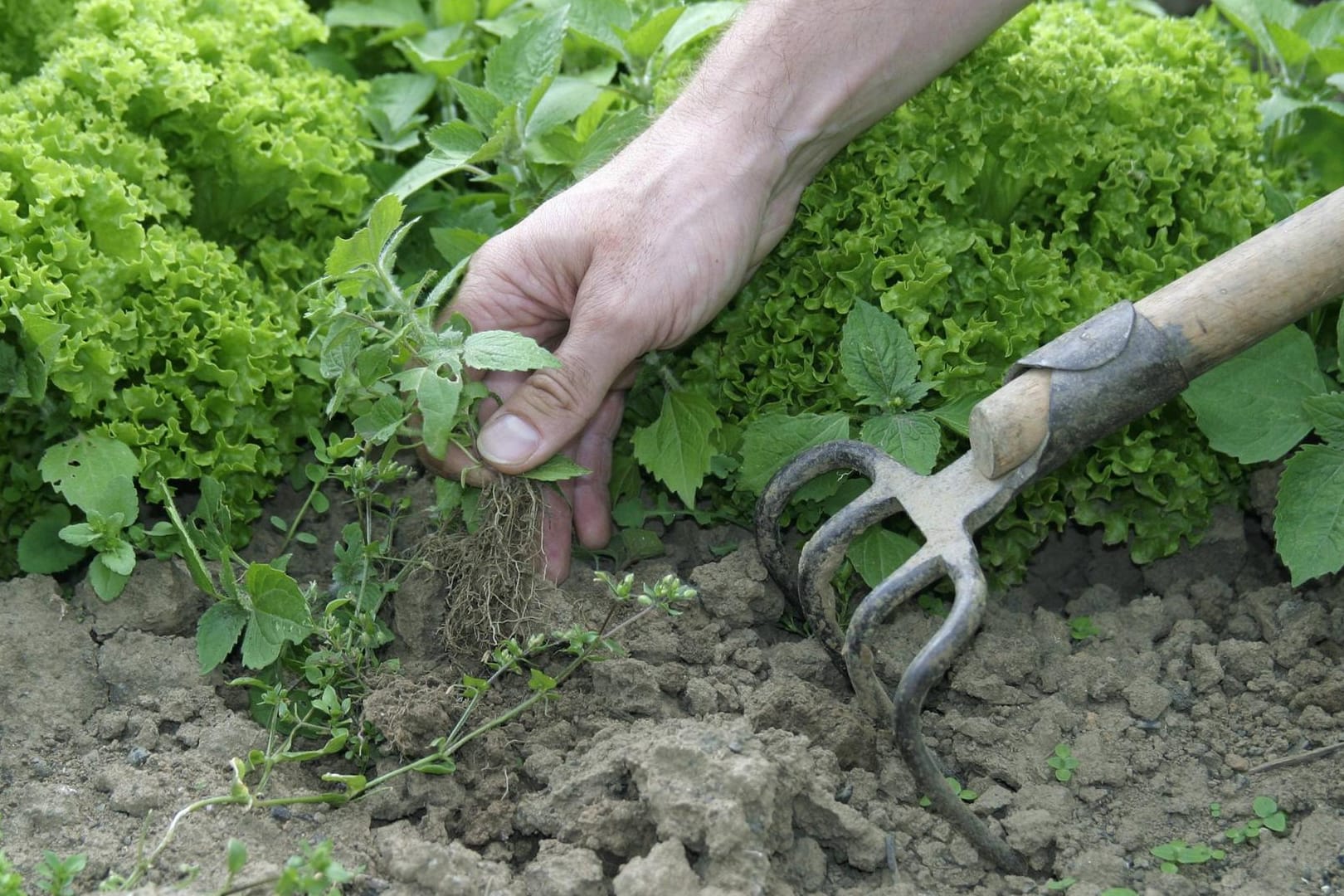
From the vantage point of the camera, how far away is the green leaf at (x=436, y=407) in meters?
2.17

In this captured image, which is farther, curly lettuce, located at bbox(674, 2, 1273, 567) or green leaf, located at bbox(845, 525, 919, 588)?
curly lettuce, located at bbox(674, 2, 1273, 567)

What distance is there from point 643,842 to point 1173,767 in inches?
39.2

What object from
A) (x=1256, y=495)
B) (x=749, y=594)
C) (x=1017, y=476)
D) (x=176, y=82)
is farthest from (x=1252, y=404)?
(x=176, y=82)

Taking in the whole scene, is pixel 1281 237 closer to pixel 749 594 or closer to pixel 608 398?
pixel 749 594

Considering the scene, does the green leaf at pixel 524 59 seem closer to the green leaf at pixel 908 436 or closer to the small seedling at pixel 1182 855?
the green leaf at pixel 908 436

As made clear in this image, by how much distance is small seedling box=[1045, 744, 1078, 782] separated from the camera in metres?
2.29

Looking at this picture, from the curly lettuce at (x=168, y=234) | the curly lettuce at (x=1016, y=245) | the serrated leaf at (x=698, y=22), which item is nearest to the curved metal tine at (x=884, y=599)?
the curly lettuce at (x=1016, y=245)

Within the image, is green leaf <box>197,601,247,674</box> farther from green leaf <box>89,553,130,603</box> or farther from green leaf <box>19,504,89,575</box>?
green leaf <box>19,504,89,575</box>

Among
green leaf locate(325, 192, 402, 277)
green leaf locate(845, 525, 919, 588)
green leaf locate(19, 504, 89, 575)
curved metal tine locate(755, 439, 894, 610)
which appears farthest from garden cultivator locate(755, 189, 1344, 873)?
green leaf locate(19, 504, 89, 575)

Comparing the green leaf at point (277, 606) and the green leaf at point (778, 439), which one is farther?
the green leaf at point (778, 439)

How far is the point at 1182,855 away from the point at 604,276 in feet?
4.66

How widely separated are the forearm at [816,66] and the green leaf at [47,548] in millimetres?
1523

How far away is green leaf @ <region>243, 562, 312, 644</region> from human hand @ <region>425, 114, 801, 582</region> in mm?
367

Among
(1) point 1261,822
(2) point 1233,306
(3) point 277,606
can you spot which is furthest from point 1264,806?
(3) point 277,606
